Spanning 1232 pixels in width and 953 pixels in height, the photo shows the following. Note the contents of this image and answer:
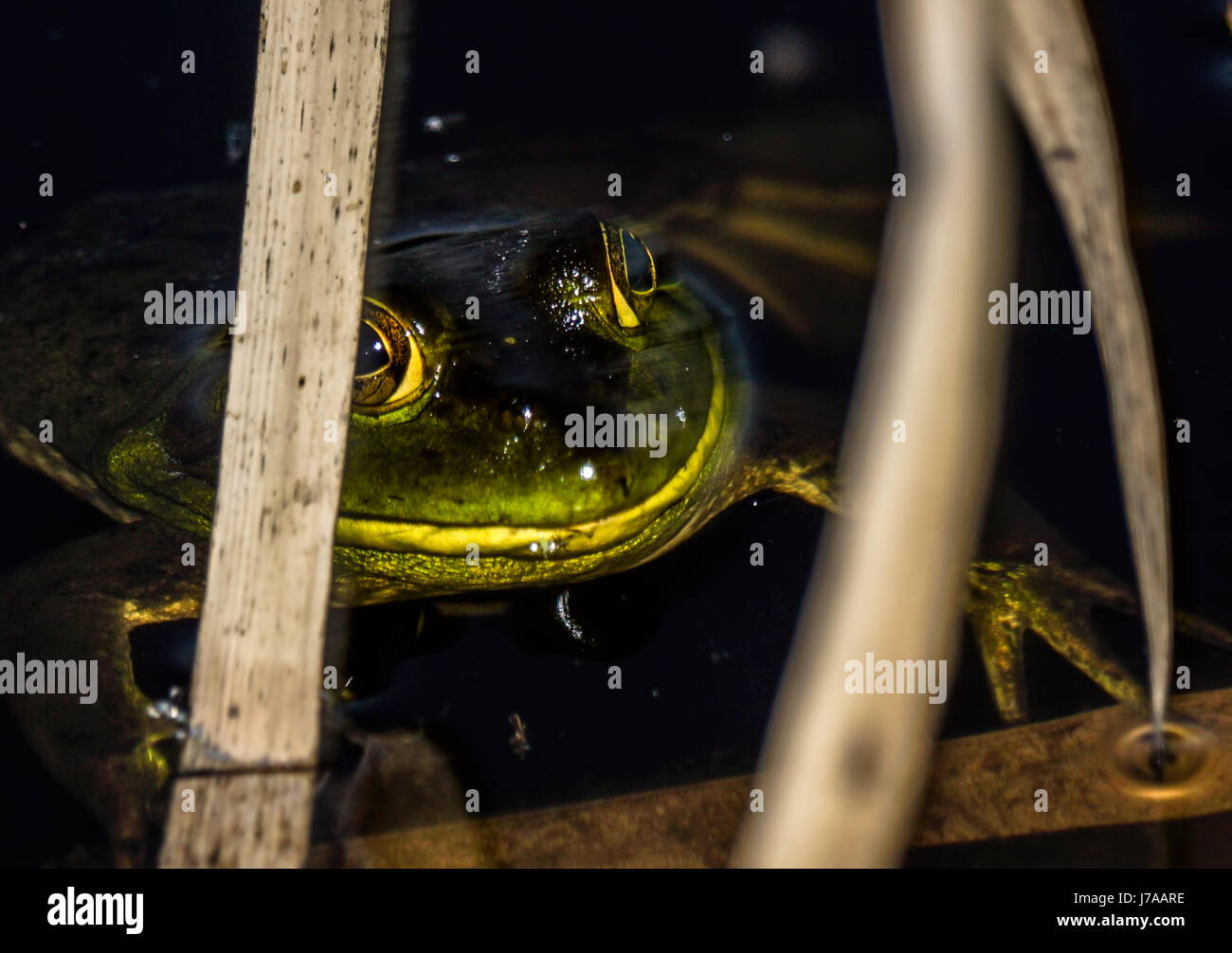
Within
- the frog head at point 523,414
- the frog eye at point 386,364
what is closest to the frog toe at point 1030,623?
the frog head at point 523,414

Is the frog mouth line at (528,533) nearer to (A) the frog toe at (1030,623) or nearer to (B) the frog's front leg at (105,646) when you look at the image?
(B) the frog's front leg at (105,646)

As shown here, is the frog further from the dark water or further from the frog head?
the dark water

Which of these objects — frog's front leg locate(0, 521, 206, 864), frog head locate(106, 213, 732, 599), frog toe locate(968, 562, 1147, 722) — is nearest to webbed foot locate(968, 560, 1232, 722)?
frog toe locate(968, 562, 1147, 722)

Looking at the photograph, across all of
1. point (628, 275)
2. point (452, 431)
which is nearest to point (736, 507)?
point (628, 275)

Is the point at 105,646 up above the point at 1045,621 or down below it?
below

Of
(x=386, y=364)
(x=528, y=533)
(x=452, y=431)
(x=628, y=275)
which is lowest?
(x=528, y=533)

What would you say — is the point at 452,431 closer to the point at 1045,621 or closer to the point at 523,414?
the point at 523,414
